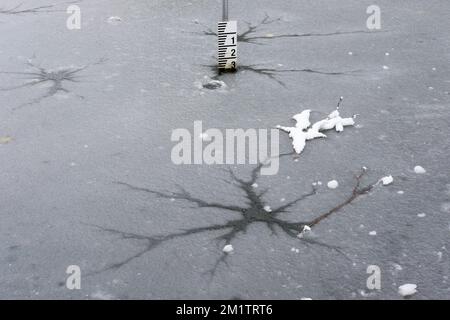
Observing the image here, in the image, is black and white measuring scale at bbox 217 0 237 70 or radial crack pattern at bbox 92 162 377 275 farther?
black and white measuring scale at bbox 217 0 237 70

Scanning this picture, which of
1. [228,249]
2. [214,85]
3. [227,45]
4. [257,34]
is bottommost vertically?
[228,249]

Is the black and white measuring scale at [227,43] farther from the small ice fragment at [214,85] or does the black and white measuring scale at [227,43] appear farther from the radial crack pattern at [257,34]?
the radial crack pattern at [257,34]

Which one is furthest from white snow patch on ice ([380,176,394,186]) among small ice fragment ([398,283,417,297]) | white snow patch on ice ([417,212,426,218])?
small ice fragment ([398,283,417,297])

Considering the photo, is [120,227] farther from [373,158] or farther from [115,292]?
[373,158]

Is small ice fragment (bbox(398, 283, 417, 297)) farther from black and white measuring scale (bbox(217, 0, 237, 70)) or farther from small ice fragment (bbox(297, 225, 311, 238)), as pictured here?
black and white measuring scale (bbox(217, 0, 237, 70))

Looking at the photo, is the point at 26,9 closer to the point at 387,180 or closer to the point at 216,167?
the point at 216,167

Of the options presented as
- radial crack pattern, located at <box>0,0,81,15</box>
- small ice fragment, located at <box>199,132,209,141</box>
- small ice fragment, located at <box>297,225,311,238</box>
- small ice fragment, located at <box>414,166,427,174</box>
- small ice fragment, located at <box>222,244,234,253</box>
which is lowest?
small ice fragment, located at <box>222,244,234,253</box>

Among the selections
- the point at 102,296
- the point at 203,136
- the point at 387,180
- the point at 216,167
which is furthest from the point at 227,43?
the point at 102,296

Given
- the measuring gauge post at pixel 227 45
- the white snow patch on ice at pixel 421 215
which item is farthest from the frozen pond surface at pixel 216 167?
the measuring gauge post at pixel 227 45
